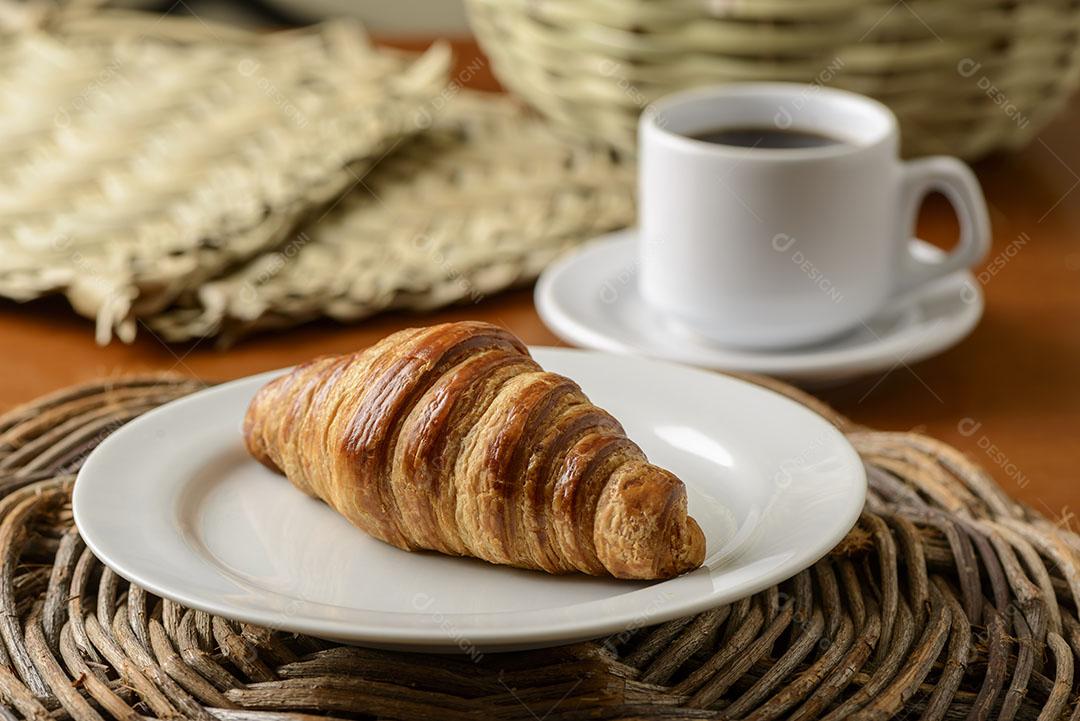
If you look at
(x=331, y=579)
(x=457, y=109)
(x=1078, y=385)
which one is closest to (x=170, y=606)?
(x=331, y=579)

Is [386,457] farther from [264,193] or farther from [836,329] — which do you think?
[264,193]

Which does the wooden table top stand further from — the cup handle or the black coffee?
the black coffee

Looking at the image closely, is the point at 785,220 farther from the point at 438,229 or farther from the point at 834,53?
the point at 438,229

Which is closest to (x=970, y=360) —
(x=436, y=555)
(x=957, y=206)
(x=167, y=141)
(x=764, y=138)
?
(x=957, y=206)

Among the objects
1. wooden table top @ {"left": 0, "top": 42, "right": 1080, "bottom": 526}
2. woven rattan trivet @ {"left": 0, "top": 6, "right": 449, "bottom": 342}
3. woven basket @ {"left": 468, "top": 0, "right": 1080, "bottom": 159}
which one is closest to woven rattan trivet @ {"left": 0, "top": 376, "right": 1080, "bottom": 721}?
wooden table top @ {"left": 0, "top": 42, "right": 1080, "bottom": 526}

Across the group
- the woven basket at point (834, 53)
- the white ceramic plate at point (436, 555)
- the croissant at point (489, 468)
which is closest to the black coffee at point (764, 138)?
the woven basket at point (834, 53)

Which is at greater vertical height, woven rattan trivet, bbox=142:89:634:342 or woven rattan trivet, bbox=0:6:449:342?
woven rattan trivet, bbox=0:6:449:342
